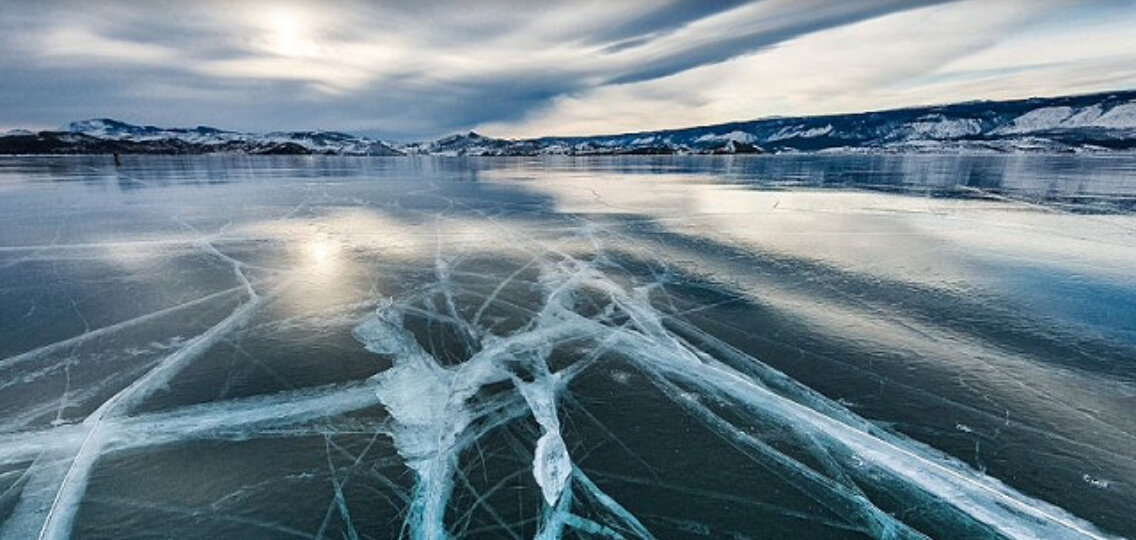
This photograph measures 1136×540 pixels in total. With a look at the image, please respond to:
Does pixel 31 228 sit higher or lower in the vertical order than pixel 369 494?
higher

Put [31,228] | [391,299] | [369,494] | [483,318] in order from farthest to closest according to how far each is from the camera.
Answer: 1. [31,228]
2. [391,299]
3. [483,318]
4. [369,494]

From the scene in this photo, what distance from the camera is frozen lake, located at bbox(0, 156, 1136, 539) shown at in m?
3.58

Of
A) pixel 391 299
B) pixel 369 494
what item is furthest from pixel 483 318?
pixel 369 494

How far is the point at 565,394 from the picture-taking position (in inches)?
204

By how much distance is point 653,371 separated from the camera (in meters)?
5.66

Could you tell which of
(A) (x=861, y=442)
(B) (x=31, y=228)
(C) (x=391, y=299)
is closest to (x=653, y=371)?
(A) (x=861, y=442)

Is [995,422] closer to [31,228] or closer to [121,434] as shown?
[121,434]

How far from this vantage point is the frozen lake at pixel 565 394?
358 cm

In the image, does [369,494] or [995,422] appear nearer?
[369,494]

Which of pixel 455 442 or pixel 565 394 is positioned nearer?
pixel 455 442

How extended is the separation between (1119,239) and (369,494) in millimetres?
18425

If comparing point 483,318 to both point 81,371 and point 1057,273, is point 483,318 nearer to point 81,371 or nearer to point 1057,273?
point 81,371

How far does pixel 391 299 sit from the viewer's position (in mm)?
8047

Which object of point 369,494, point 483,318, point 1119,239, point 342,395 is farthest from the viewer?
point 1119,239
